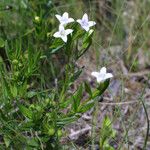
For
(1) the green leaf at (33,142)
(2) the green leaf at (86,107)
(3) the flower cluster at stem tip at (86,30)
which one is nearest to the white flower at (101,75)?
(3) the flower cluster at stem tip at (86,30)

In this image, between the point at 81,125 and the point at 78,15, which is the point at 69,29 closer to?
the point at 81,125

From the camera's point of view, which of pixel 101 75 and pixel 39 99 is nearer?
pixel 101 75

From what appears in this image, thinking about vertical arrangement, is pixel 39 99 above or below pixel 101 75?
below

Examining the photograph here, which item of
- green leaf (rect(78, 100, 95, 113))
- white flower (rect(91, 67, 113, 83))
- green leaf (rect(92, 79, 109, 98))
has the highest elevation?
white flower (rect(91, 67, 113, 83))

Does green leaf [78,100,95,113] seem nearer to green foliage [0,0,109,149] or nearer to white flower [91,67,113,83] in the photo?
green foliage [0,0,109,149]

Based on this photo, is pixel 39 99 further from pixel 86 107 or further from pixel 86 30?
pixel 86 30

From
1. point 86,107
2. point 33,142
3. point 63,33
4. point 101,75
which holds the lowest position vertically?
point 33,142

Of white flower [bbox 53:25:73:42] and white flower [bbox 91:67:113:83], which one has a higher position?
white flower [bbox 53:25:73:42]

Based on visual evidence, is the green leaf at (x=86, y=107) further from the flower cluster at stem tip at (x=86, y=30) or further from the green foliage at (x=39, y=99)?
the flower cluster at stem tip at (x=86, y=30)

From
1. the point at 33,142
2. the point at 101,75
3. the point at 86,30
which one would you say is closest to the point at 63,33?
the point at 86,30

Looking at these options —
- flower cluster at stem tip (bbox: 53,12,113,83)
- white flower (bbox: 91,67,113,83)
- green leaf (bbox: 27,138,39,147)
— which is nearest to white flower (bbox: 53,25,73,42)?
flower cluster at stem tip (bbox: 53,12,113,83)

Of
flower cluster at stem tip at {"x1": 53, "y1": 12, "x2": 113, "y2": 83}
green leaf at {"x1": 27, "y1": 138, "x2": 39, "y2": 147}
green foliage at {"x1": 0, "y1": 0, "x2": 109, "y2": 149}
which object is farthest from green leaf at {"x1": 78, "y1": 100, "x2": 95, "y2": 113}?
green leaf at {"x1": 27, "y1": 138, "x2": 39, "y2": 147}
